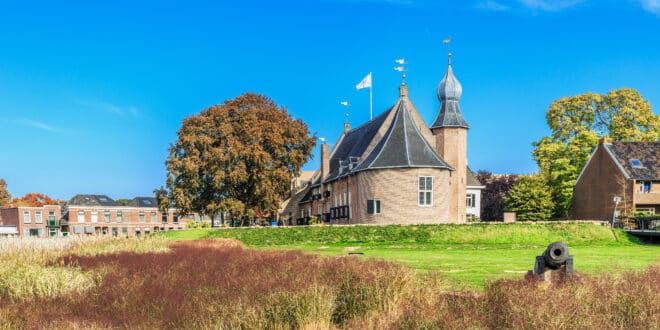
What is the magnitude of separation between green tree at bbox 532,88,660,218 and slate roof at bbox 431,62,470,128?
1034 centimetres

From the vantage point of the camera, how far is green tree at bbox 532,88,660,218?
50156mm

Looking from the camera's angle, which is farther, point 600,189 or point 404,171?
point 600,189

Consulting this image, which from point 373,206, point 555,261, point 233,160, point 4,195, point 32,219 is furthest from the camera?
point 4,195

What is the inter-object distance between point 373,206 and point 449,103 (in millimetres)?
11638

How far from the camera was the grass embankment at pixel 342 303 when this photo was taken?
7297 mm

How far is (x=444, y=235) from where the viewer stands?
31391mm

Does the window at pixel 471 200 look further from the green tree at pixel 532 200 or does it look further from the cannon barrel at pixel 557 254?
the cannon barrel at pixel 557 254

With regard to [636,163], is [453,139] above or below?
above

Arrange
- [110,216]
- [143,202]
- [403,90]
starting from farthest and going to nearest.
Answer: [143,202]
[110,216]
[403,90]

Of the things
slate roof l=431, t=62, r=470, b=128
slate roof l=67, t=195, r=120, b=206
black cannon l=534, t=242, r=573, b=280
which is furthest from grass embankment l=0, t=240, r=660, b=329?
slate roof l=67, t=195, r=120, b=206

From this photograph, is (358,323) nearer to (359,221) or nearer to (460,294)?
(460,294)

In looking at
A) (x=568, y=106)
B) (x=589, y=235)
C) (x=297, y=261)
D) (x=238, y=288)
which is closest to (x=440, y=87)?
(x=568, y=106)

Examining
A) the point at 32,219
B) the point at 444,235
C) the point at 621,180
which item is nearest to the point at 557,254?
the point at 444,235

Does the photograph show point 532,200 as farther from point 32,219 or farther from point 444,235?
point 32,219
